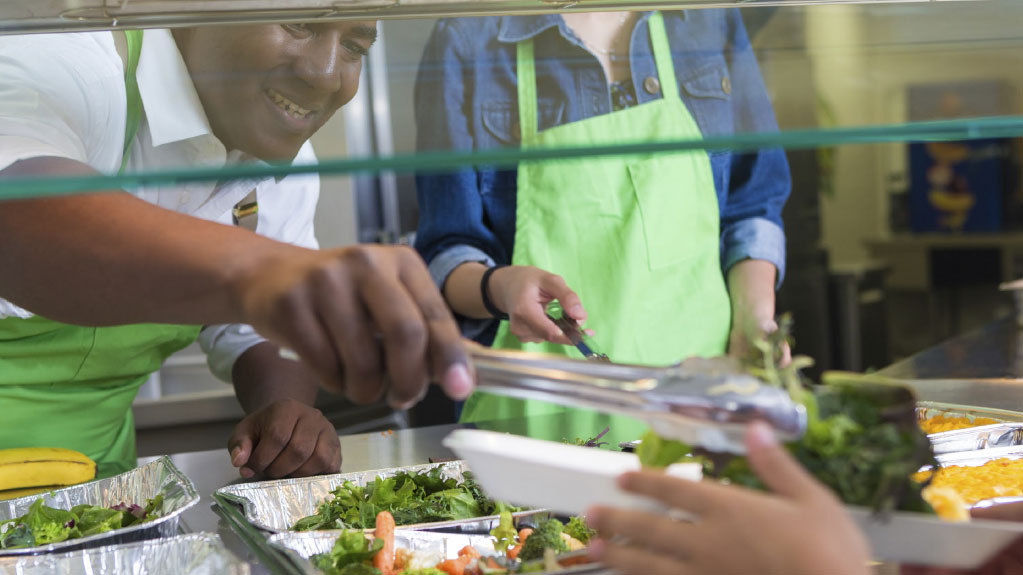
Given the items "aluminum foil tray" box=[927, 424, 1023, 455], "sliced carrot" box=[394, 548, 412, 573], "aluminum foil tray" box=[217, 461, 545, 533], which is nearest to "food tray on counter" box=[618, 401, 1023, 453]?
"aluminum foil tray" box=[927, 424, 1023, 455]

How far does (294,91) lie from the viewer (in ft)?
3.06

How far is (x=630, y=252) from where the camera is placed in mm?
1840

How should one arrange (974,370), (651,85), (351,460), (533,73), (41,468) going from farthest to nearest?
(974,370) → (351,460) → (651,85) → (41,468) → (533,73)

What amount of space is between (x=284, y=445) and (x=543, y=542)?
1.72 feet

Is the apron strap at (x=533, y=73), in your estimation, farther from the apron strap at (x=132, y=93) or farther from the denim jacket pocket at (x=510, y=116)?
the apron strap at (x=132, y=93)

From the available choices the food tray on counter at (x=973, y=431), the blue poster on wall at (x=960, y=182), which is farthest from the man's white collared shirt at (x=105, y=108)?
the blue poster on wall at (x=960, y=182)

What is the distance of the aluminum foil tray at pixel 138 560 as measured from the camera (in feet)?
3.20

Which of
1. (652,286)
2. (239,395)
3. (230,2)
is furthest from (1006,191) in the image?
(230,2)

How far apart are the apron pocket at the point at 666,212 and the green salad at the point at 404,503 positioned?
736 millimetres

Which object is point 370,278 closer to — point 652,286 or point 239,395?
point 239,395

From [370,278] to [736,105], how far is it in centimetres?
65

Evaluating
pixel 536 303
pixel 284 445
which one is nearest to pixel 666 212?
pixel 536 303

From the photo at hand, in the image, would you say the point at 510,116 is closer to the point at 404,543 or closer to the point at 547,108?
the point at 547,108

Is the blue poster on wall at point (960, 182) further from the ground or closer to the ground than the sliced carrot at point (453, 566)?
further from the ground
